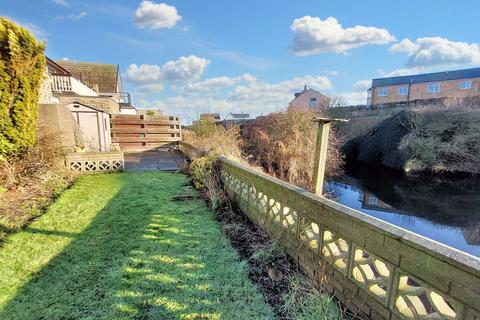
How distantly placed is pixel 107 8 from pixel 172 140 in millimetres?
6294

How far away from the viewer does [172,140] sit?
1295 centimetres

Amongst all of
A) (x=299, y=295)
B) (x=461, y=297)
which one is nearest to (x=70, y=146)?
(x=299, y=295)

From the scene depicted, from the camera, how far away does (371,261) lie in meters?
1.89

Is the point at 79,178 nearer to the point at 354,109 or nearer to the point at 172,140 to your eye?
the point at 172,140

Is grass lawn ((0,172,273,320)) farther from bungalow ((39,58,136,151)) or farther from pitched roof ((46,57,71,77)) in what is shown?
pitched roof ((46,57,71,77))

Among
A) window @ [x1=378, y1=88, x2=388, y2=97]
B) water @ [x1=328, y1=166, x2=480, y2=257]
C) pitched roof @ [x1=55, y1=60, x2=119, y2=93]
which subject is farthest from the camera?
window @ [x1=378, y1=88, x2=388, y2=97]

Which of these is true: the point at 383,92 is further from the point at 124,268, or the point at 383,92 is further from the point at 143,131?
the point at 124,268

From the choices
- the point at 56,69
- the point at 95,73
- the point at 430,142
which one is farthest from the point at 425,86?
the point at 56,69

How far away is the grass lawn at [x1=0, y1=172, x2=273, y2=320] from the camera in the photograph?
2246 millimetres

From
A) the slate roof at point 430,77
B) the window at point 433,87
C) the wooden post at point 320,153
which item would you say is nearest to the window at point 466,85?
the slate roof at point 430,77

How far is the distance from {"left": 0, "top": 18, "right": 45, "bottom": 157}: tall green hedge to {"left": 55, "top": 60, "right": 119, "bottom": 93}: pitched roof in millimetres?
22460

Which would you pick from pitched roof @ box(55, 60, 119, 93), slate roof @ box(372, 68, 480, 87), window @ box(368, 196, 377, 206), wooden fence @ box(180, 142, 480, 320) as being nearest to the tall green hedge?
wooden fence @ box(180, 142, 480, 320)

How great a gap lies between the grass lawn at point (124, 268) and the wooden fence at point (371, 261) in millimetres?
701

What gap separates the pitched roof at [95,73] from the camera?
25.0m
